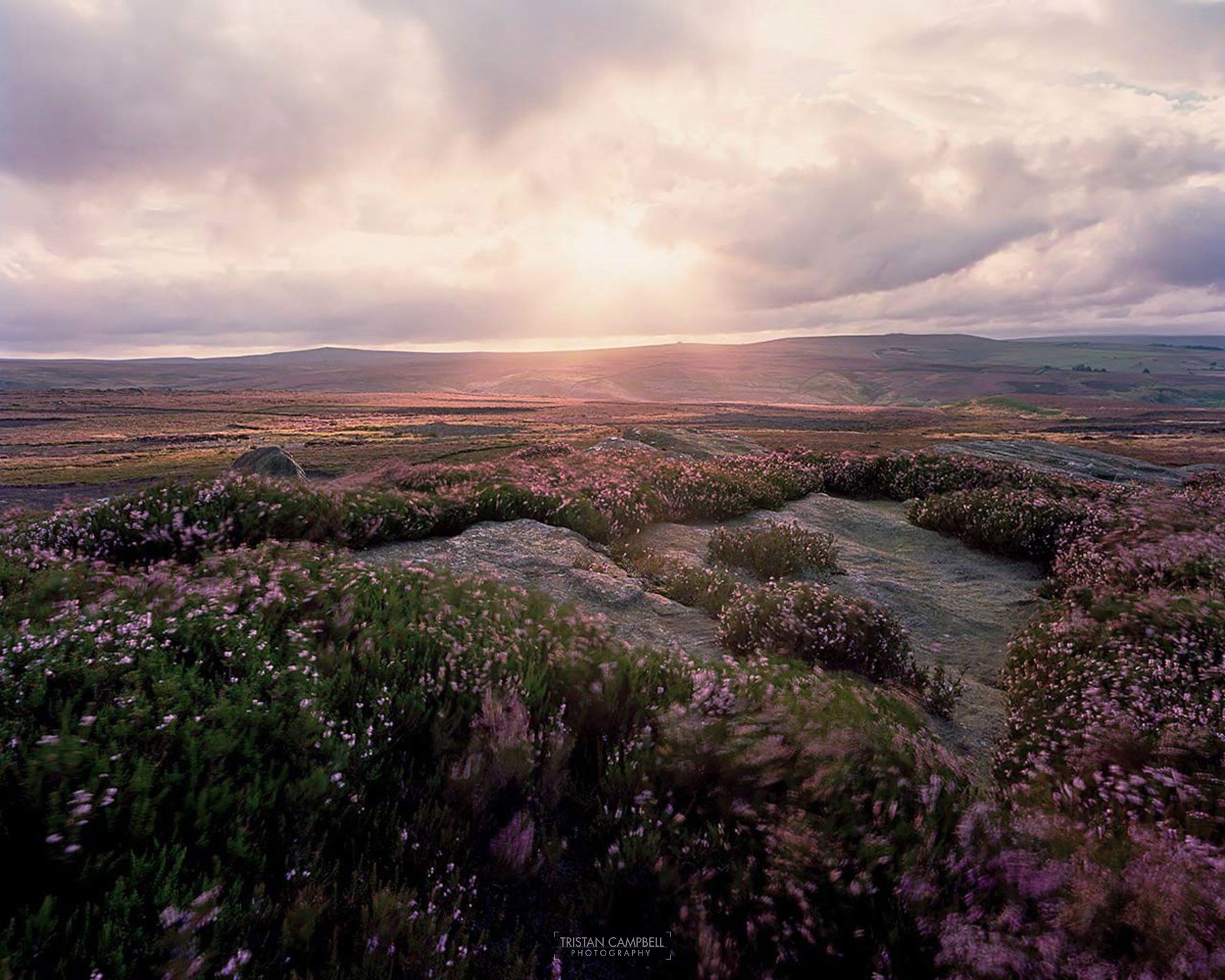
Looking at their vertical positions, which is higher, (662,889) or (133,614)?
(133,614)

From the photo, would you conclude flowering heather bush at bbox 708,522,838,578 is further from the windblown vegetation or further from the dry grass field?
the dry grass field

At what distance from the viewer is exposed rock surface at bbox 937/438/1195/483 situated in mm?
24094

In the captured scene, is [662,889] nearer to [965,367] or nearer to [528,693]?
[528,693]

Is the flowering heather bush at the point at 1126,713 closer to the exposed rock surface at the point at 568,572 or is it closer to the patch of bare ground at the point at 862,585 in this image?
the patch of bare ground at the point at 862,585

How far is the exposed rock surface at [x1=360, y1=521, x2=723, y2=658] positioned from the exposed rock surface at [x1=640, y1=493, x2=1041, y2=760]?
1592 mm

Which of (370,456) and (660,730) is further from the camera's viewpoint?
(370,456)

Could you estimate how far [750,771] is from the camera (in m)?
3.78

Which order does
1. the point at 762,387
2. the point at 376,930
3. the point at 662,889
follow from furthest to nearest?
the point at 762,387
the point at 662,889
the point at 376,930

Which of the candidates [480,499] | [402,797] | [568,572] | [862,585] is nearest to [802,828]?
[402,797]

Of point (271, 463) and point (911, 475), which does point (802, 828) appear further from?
point (271, 463)

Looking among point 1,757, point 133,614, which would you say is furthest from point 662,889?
point 133,614

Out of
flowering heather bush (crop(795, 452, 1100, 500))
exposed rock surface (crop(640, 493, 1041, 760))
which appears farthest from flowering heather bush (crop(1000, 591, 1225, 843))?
flowering heather bush (crop(795, 452, 1100, 500))

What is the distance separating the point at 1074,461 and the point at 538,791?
96.9 ft

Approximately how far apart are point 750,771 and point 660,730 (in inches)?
24.9
